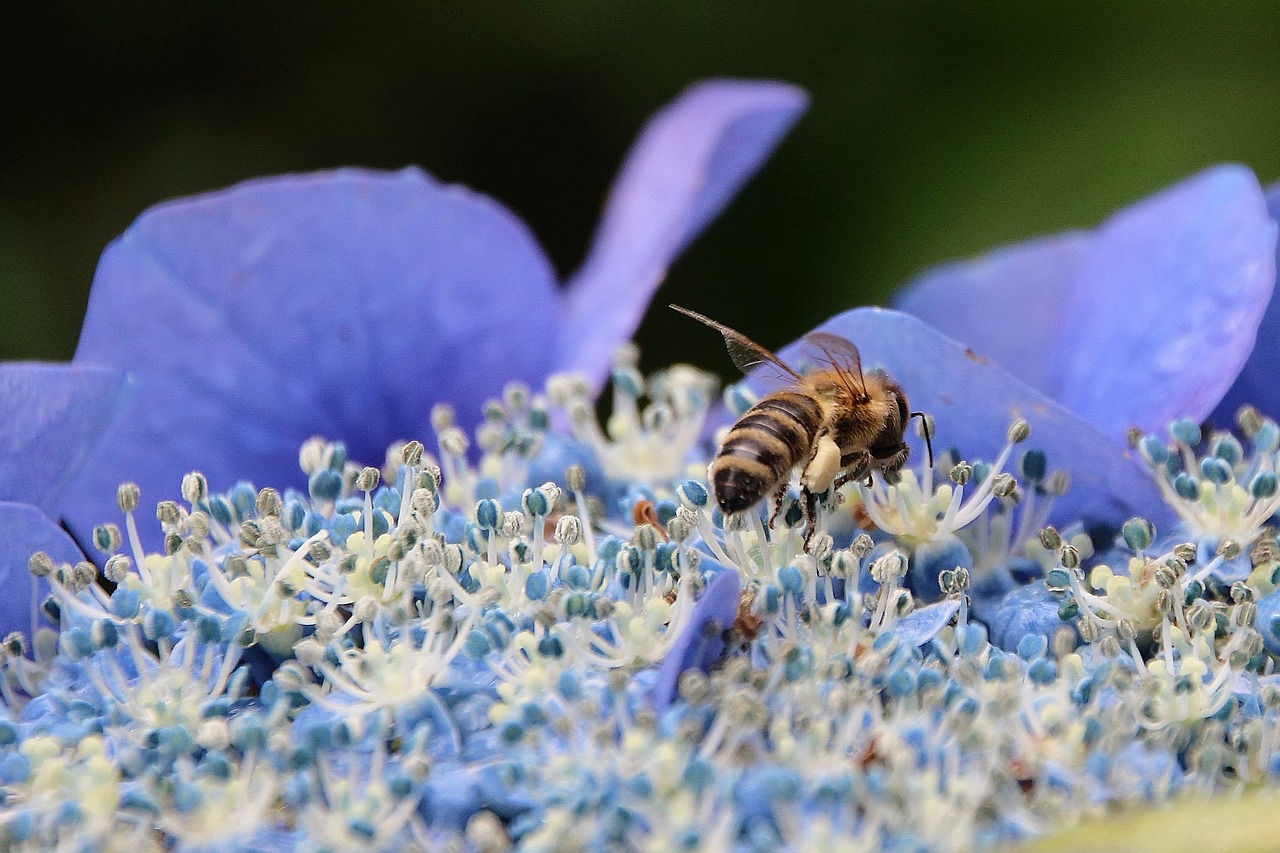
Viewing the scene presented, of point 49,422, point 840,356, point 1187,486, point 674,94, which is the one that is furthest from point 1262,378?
point 674,94

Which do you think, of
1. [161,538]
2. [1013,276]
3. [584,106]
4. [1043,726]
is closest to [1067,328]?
[1013,276]

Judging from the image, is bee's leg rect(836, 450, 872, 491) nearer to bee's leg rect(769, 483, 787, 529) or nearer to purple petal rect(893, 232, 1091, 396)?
bee's leg rect(769, 483, 787, 529)

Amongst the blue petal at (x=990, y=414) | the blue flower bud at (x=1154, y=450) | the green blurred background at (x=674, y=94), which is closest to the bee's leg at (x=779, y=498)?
the blue petal at (x=990, y=414)

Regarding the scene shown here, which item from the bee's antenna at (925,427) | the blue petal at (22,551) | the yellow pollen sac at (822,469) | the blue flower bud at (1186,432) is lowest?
the blue petal at (22,551)

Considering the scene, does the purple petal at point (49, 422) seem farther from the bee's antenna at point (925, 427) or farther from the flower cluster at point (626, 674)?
the bee's antenna at point (925, 427)

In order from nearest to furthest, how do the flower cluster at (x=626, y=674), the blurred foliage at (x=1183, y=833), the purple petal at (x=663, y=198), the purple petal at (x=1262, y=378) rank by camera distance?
1. the blurred foliage at (x=1183, y=833)
2. the flower cluster at (x=626, y=674)
3. the purple petal at (x=1262, y=378)
4. the purple petal at (x=663, y=198)

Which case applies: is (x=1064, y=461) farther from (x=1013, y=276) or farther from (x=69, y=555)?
(x=69, y=555)

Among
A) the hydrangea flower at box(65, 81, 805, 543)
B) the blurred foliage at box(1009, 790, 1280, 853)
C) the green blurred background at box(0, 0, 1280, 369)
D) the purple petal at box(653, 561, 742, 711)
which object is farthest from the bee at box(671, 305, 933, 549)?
the green blurred background at box(0, 0, 1280, 369)
